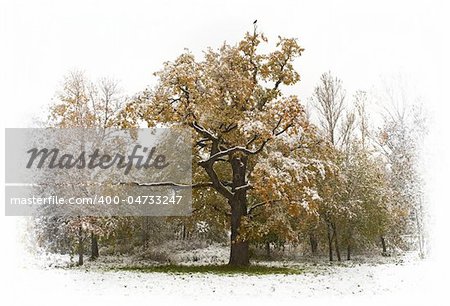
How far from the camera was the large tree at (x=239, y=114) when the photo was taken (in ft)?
56.9

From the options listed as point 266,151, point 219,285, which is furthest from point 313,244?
point 219,285

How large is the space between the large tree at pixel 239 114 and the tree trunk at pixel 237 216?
45 millimetres

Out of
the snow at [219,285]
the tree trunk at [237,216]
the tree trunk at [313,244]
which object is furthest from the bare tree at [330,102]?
the snow at [219,285]

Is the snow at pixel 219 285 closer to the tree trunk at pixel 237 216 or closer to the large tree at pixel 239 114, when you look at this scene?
the large tree at pixel 239 114

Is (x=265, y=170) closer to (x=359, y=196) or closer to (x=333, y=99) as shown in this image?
(x=359, y=196)

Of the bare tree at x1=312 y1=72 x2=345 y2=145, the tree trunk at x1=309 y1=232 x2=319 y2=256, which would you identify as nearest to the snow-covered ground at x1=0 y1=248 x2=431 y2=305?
the tree trunk at x1=309 y1=232 x2=319 y2=256

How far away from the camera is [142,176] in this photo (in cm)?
2180

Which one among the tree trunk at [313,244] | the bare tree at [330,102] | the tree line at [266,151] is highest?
the bare tree at [330,102]

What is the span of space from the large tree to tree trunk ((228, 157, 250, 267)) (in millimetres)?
45

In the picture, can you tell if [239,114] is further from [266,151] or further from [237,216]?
[237,216]

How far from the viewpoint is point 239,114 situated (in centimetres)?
1877

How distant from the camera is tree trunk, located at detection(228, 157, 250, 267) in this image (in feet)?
65.3

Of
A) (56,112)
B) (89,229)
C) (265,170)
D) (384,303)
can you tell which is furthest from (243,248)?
(56,112)

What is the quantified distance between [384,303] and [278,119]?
8.50 metres
